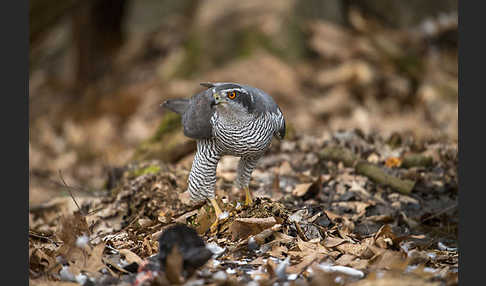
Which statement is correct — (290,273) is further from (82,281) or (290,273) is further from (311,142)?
(311,142)

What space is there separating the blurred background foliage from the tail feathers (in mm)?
2941

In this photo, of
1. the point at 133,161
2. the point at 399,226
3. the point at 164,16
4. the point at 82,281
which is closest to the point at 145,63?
the point at 164,16

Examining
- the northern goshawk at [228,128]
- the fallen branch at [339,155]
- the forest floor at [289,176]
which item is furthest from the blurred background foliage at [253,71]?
the northern goshawk at [228,128]

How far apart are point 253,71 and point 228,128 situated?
7271 millimetres

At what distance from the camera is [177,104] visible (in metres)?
5.17

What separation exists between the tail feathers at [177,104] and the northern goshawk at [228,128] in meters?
0.33

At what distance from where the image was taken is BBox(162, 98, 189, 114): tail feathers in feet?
16.8

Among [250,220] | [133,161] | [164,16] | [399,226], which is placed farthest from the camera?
[164,16]

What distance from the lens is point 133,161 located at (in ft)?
22.2

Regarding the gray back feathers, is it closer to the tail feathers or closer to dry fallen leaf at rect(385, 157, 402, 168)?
the tail feathers

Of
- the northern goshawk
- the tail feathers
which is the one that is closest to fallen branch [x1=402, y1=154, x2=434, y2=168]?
the northern goshawk

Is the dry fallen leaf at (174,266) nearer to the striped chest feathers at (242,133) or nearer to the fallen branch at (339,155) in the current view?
the striped chest feathers at (242,133)

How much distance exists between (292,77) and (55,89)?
814 cm

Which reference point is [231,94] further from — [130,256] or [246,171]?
[130,256]
